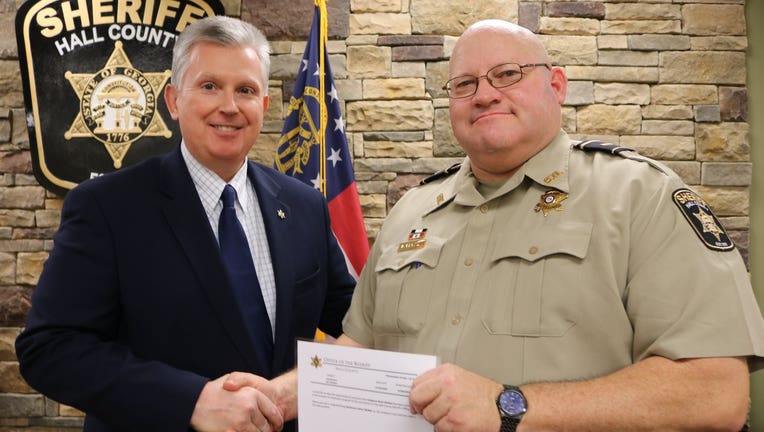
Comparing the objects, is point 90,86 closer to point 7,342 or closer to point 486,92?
point 7,342

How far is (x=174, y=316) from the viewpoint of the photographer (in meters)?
1.51

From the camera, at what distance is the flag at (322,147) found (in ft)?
8.61

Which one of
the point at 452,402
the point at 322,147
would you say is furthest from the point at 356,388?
the point at 322,147

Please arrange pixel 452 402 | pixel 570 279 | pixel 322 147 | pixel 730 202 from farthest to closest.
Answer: pixel 730 202 < pixel 322 147 < pixel 570 279 < pixel 452 402

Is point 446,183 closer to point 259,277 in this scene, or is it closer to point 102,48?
point 259,277

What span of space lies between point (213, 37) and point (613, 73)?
6.13ft

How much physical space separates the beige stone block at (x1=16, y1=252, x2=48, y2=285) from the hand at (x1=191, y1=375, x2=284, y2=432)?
6.09ft

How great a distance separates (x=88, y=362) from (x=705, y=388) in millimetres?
1221

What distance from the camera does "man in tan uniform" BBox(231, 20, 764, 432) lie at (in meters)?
1.16

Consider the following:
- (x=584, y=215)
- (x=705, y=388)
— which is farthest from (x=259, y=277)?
(x=705, y=388)

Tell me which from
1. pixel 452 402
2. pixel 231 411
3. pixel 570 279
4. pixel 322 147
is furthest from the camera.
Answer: pixel 322 147

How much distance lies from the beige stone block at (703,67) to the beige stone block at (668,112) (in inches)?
4.5

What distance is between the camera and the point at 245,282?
1597 mm

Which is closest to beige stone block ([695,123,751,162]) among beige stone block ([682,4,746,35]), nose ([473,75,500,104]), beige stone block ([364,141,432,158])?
beige stone block ([682,4,746,35])
